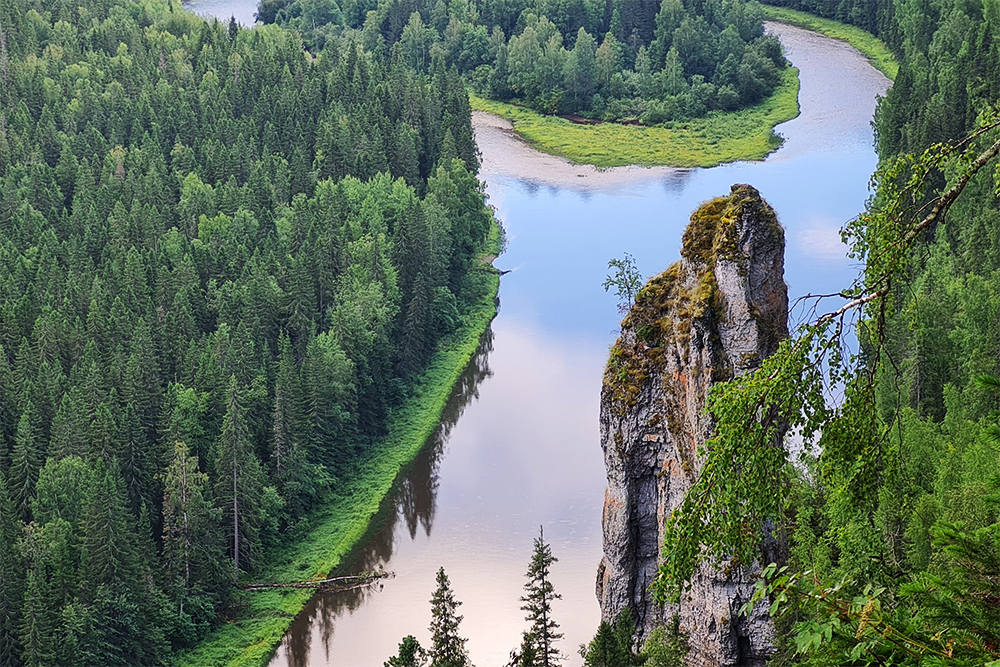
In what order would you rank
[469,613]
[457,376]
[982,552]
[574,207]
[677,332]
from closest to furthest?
[982,552] < [677,332] < [469,613] < [457,376] < [574,207]

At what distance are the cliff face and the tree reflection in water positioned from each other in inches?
910

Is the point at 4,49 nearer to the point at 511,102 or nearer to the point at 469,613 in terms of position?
the point at 511,102

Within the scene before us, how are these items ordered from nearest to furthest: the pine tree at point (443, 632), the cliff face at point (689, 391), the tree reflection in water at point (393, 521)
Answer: the cliff face at point (689, 391), the pine tree at point (443, 632), the tree reflection in water at point (393, 521)

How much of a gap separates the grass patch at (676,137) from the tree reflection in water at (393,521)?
39.0 metres

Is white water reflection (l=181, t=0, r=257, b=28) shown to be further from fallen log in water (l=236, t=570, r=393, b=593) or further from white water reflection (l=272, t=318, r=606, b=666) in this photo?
fallen log in water (l=236, t=570, r=393, b=593)

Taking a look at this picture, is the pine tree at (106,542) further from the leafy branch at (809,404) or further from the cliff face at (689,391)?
the leafy branch at (809,404)

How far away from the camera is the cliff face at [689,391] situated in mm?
30766

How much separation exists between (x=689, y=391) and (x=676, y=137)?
299ft

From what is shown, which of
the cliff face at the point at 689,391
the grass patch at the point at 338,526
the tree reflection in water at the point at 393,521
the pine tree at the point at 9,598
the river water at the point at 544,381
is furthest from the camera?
the tree reflection in water at the point at 393,521

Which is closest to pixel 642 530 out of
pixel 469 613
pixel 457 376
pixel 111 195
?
pixel 469 613

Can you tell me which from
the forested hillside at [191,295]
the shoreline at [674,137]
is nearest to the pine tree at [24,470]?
the forested hillside at [191,295]

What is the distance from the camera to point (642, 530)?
116 ft

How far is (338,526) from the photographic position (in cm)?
6456

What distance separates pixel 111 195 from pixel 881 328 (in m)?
85.0
